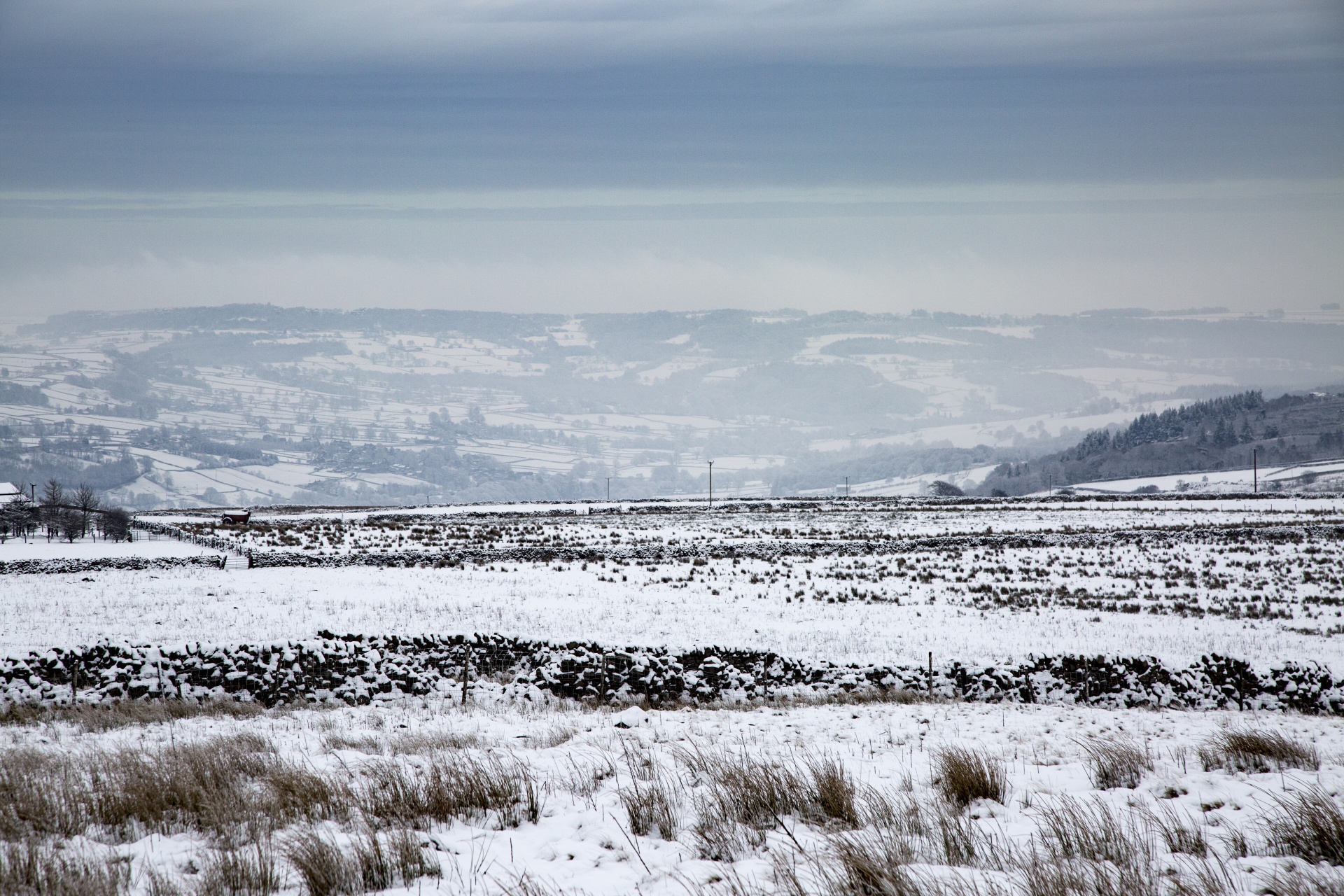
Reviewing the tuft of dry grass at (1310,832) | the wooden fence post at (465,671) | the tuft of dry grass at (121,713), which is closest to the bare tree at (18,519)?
the tuft of dry grass at (121,713)

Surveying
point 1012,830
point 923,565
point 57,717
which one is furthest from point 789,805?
point 923,565

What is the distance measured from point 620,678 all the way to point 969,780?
1146 cm

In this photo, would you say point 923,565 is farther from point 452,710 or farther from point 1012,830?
point 1012,830

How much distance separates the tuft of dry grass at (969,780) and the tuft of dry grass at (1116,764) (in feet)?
3.15

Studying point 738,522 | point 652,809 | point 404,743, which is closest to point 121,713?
point 404,743

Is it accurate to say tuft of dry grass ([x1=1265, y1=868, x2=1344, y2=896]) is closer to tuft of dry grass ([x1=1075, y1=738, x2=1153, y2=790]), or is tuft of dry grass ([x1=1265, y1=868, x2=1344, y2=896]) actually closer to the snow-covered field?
the snow-covered field

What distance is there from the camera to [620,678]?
19016 mm

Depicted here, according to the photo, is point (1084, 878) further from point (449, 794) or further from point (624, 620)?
point (624, 620)

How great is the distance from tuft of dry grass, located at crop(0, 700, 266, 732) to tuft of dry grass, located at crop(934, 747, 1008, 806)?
11.9m

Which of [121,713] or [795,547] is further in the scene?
[795,547]

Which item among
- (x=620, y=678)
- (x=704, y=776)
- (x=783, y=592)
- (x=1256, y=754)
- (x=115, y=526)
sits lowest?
(x=783, y=592)

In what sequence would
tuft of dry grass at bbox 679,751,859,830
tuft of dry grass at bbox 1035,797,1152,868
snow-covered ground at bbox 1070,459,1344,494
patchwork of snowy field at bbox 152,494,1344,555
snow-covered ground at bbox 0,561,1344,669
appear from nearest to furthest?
tuft of dry grass at bbox 1035,797,1152,868 → tuft of dry grass at bbox 679,751,859,830 → snow-covered ground at bbox 0,561,1344,669 → patchwork of snowy field at bbox 152,494,1344,555 → snow-covered ground at bbox 1070,459,1344,494

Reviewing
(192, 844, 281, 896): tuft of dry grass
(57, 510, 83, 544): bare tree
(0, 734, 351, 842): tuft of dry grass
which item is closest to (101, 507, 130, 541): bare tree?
(57, 510, 83, 544): bare tree

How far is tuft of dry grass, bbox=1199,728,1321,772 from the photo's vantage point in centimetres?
931
